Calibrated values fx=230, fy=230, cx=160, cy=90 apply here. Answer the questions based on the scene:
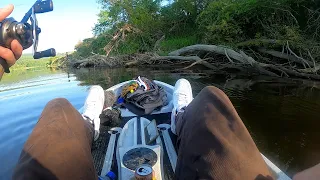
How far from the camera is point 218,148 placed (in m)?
1.40

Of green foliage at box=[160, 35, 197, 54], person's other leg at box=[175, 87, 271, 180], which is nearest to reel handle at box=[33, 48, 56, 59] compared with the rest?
person's other leg at box=[175, 87, 271, 180]

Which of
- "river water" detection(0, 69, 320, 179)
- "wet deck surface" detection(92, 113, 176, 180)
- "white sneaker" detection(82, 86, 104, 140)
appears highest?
"white sneaker" detection(82, 86, 104, 140)

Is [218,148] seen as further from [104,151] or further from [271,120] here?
[271,120]

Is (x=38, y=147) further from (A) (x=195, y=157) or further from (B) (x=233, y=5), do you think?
(B) (x=233, y=5)

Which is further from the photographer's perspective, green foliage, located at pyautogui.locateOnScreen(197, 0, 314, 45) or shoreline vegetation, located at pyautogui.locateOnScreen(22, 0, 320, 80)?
green foliage, located at pyautogui.locateOnScreen(197, 0, 314, 45)

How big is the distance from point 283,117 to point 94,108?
3.96m

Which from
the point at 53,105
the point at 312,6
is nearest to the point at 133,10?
the point at 312,6

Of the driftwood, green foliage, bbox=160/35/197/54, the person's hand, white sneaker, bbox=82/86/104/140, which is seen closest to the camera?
the person's hand

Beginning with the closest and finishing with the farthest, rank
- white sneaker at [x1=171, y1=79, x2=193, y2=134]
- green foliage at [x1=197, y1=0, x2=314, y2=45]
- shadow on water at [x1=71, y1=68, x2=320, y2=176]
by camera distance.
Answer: white sneaker at [x1=171, y1=79, x2=193, y2=134] < shadow on water at [x1=71, y1=68, x2=320, y2=176] < green foliage at [x1=197, y1=0, x2=314, y2=45]

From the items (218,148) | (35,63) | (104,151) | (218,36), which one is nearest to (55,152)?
(218,148)

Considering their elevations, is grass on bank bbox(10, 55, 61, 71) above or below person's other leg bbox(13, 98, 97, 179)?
below

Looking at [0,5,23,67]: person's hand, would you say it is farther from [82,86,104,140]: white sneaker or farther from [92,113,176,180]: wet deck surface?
[82,86,104,140]: white sneaker

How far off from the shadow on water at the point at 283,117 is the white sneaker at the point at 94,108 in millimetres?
2556

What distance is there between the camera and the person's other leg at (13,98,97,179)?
1.31 meters
